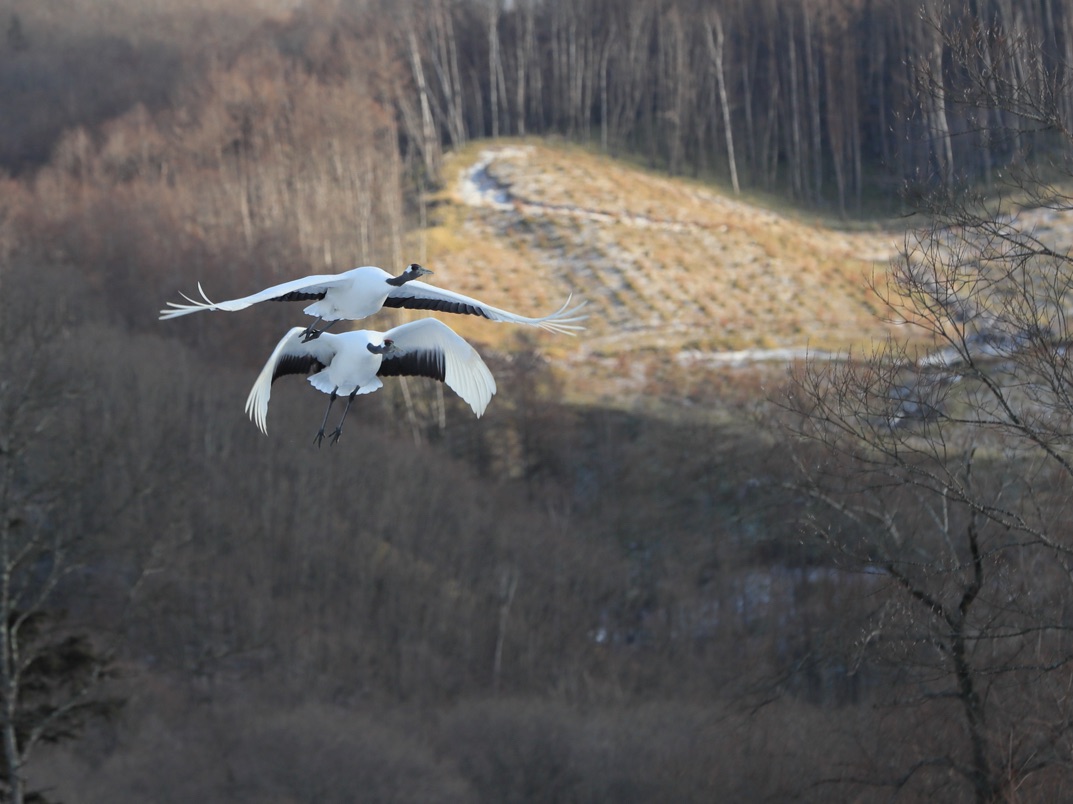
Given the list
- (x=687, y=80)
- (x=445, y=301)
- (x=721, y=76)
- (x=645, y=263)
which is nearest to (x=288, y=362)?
(x=445, y=301)

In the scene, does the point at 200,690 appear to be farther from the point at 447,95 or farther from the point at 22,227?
the point at 447,95

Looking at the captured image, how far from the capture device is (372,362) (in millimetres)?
11750

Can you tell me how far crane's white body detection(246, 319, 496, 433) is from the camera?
11.8 metres

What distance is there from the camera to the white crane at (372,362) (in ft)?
38.7

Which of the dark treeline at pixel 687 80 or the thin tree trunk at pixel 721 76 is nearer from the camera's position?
the thin tree trunk at pixel 721 76

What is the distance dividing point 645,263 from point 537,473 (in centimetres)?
1340

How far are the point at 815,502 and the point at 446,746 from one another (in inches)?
566

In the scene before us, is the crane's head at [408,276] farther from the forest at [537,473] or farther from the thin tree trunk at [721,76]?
the thin tree trunk at [721,76]

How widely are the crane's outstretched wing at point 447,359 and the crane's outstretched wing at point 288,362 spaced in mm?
572

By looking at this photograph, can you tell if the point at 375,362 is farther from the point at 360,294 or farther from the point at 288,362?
the point at 288,362

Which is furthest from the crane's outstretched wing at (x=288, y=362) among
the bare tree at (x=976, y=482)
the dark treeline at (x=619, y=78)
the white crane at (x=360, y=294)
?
the dark treeline at (x=619, y=78)

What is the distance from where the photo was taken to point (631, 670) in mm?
35812

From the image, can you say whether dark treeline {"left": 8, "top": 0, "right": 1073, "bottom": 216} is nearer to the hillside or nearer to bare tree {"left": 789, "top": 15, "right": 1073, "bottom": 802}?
the hillside

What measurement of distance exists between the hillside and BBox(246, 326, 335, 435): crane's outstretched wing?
34.6 meters
